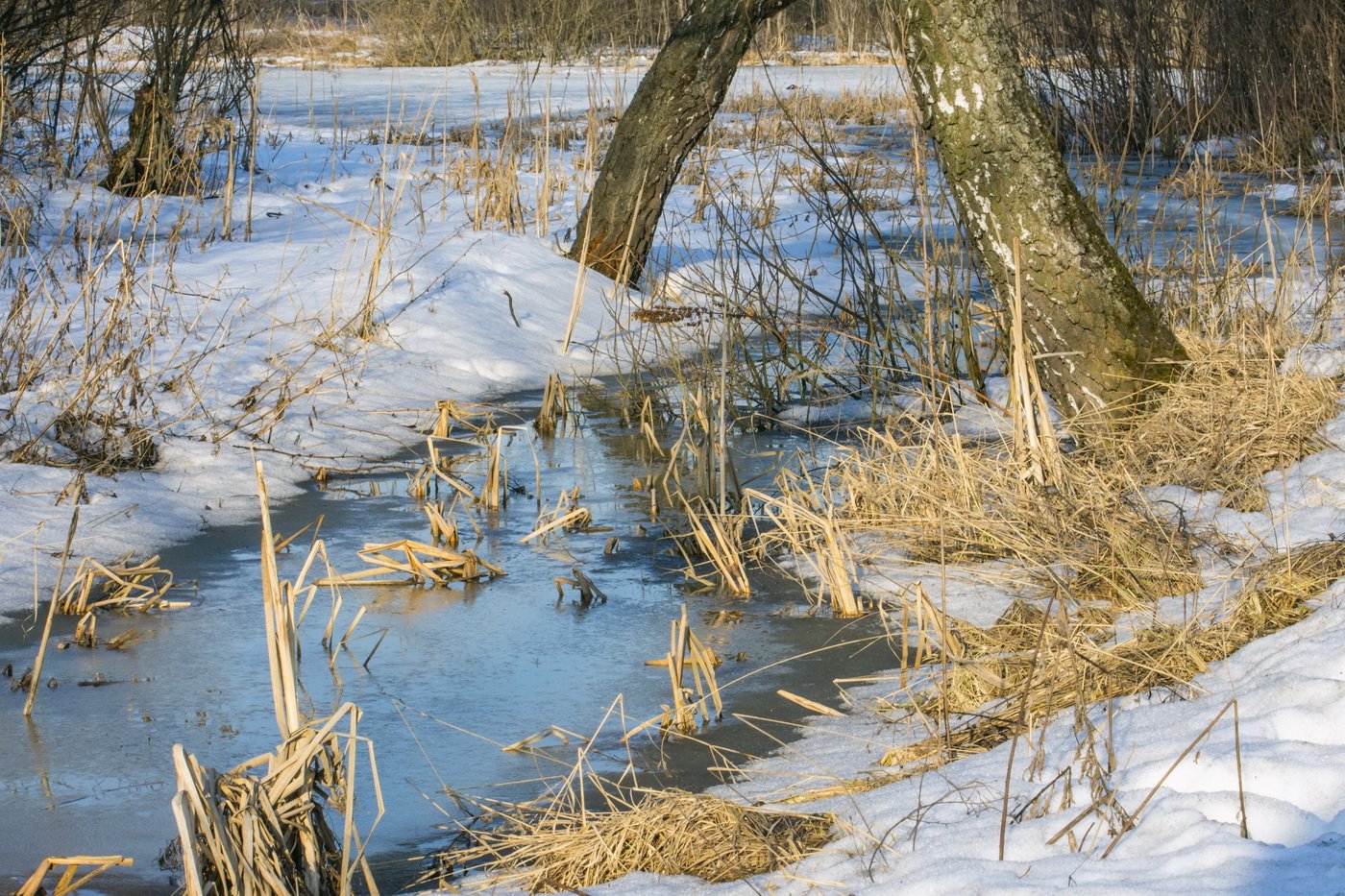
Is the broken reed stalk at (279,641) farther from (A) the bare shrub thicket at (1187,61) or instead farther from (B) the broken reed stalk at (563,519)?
(A) the bare shrub thicket at (1187,61)

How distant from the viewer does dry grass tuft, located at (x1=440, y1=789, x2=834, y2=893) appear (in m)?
2.46

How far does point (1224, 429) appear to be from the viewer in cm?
449

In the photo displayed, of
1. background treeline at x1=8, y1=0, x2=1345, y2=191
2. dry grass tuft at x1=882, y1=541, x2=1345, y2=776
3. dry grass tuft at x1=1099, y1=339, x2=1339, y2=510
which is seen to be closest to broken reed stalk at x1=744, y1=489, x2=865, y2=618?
dry grass tuft at x1=882, y1=541, x2=1345, y2=776

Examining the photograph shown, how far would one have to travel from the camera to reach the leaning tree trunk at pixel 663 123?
7.53 meters

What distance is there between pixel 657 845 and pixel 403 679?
1133 millimetres

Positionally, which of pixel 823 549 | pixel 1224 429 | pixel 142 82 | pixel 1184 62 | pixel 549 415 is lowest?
pixel 823 549

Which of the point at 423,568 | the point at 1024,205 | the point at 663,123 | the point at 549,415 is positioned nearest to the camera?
the point at 423,568

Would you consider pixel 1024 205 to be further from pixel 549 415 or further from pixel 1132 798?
pixel 1132 798

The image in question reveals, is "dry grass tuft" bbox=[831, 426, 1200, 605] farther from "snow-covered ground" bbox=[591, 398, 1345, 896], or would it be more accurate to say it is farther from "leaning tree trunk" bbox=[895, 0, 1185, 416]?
"snow-covered ground" bbox=[591, 398, 1345, 896]

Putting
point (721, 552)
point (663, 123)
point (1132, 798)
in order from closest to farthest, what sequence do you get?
1. point (1132, 798)
2. point (721, 552)
3. point (663, 123)

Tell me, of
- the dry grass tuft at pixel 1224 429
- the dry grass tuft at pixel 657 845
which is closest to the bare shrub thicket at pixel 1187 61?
the dry grass tuft at pixel 1224 429

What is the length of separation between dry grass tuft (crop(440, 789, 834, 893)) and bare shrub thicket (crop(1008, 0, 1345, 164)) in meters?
9.35

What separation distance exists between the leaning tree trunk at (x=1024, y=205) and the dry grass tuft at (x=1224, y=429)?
0.15 meters

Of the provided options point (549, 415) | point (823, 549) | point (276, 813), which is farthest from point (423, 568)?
point (549, 415)
